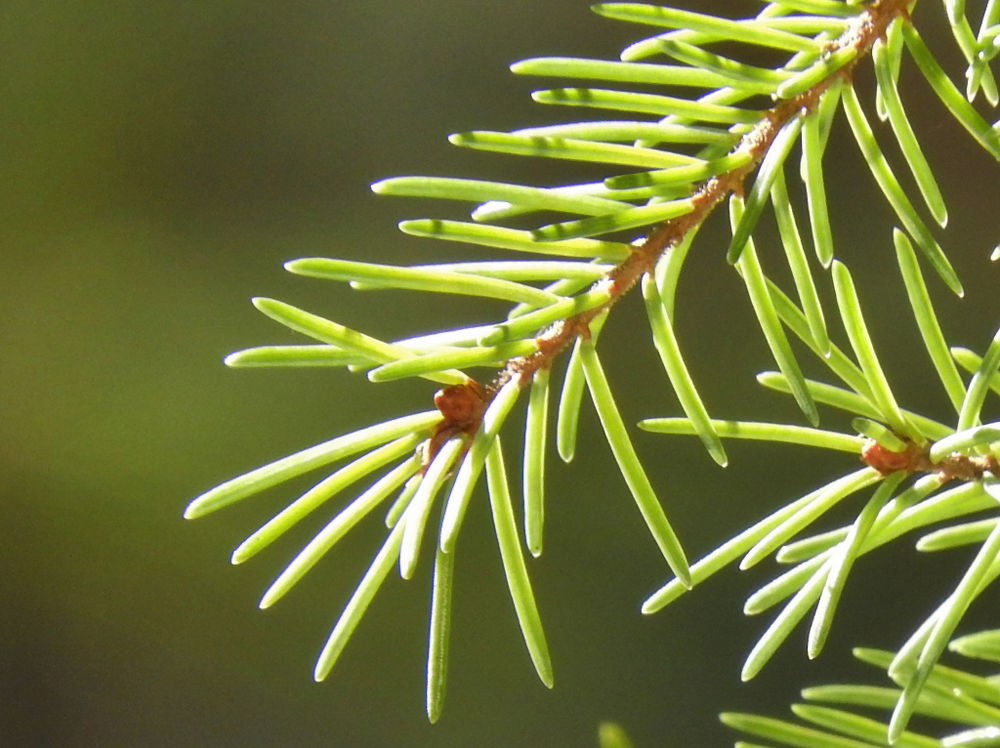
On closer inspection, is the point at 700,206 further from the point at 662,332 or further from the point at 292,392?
the point at 292,392

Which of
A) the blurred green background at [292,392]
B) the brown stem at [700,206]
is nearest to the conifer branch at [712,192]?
the brown stem at [700,206]

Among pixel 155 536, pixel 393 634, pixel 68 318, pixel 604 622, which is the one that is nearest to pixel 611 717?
pixel 604 622

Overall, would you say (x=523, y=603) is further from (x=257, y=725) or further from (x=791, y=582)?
(x=257, y=725)

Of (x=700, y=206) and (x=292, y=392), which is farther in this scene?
(x=292, y=392)

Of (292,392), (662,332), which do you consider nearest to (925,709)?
(662,332)

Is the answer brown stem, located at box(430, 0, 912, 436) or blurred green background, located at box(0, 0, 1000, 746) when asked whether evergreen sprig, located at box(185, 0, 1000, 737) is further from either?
blurred green background, located at box(0, 0, 1000, 746)


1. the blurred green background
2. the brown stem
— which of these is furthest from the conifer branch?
the blurred green background
